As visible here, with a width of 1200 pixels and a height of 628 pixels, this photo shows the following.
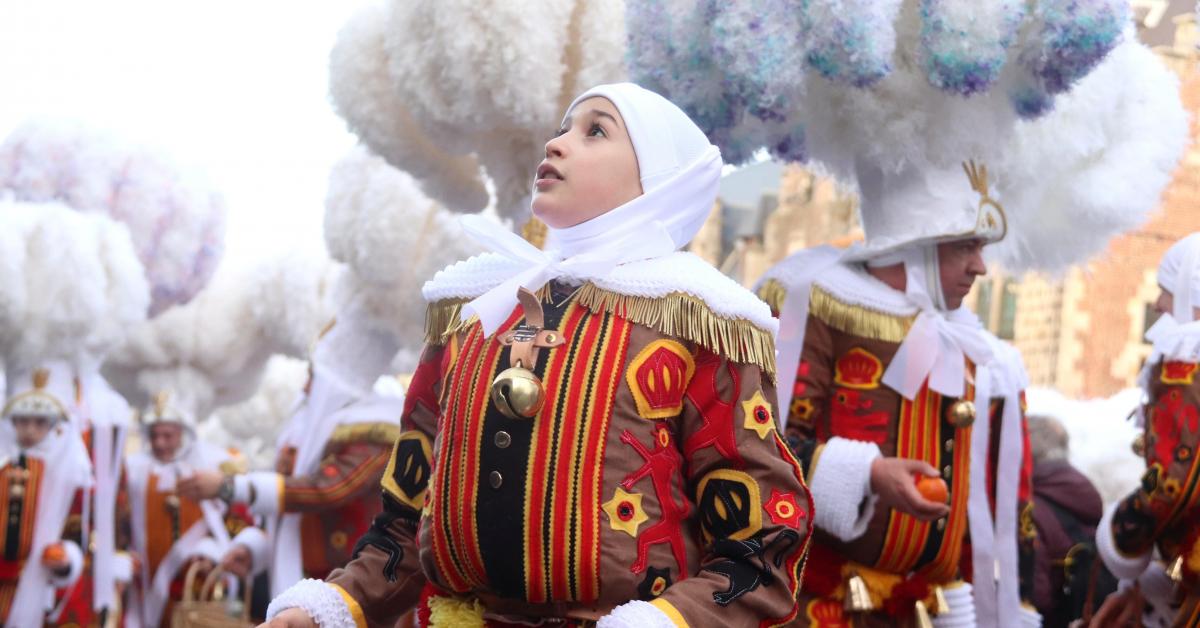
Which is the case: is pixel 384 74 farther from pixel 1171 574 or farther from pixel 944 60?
pixel 1171 574

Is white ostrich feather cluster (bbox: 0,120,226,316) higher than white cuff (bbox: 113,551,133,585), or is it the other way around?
white ostrich feather cluster (bbox: 0,120,226,316)

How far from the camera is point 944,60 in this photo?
395 cm

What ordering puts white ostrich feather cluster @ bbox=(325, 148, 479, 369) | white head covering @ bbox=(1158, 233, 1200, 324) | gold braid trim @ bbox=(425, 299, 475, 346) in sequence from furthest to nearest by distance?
white ostrich feather cluster @ bbox=(325, 148, 479, 369), white head covering @ bbox=(1158, 233, 1200, 324), gold braid trim @ bbox=(425, 299, 475, 346)

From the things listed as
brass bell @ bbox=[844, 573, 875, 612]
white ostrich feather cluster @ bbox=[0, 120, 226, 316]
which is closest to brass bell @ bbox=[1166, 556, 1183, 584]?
brass bell @ bbox=[844, 573, 875, 612]

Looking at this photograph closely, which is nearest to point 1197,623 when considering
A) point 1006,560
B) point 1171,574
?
point 1171,574

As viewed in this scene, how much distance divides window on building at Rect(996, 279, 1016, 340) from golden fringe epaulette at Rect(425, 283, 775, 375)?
20.4 m

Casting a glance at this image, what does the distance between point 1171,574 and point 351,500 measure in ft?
11.2

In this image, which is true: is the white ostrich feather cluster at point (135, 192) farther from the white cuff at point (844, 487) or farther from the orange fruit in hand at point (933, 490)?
the orange fruit in hand at point (933, 490)

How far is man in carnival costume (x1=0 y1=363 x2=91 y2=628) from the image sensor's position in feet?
24.6

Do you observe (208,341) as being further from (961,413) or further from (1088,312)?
(1088,312)

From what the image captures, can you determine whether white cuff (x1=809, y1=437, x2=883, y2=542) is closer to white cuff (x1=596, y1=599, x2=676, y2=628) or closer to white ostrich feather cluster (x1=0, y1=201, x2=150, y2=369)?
white cuff (x1=596, y1=599, x2=676, y2=628)

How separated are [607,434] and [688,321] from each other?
0.81 feet

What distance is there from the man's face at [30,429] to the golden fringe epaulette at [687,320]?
217 inches

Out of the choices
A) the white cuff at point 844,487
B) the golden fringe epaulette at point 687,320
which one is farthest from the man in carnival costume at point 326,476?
the golden fringe epaulette at point 687,320
